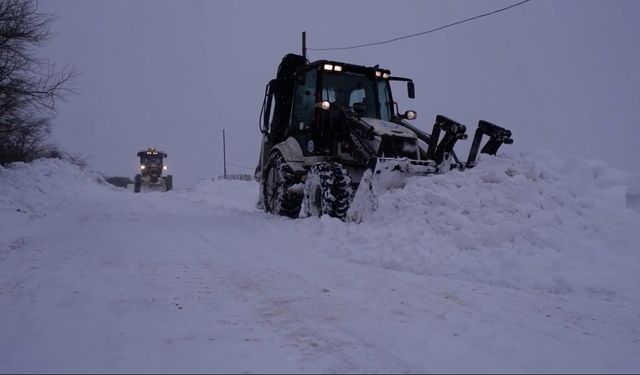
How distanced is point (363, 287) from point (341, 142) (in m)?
4.68

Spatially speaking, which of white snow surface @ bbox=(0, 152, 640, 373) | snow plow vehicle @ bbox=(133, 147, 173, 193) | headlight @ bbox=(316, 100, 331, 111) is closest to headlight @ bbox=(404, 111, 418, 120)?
headlight @ bbox=(316, 100, 331, 111)

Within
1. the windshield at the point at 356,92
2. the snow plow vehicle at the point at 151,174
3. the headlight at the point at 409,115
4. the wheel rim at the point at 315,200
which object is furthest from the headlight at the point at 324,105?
the snow plow vehicle at the point at 151,174

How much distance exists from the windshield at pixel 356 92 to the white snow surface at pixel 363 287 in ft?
8.68

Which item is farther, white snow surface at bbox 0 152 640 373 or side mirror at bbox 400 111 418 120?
side mirror at bbox 400 111 418 120

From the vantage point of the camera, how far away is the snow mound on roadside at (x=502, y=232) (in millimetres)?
4793

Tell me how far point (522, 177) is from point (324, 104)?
3.43 metres

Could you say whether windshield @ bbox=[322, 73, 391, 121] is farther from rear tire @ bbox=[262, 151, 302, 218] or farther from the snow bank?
the snow bank

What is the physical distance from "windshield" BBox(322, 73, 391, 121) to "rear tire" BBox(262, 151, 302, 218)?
1.62 metres

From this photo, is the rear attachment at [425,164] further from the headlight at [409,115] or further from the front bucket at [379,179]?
the headlight at [409,115]

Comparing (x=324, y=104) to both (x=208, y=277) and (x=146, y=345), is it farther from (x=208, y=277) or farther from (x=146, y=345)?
(x=146, y=345)

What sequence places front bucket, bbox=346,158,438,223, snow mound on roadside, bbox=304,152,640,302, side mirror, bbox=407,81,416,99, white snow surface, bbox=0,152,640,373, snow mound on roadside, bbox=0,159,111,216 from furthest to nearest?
snow mound on roadside, bbox=0,159,111,216, side mirror, bbox=407,81,416,99, front bucket, bbox=346,158,438,223, snow mound on roadside, bbox=304,152,640,302, white snow surface, bbox=0,152,640,373

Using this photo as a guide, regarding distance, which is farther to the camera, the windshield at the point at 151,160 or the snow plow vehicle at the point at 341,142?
the windshield at the point at 151,160

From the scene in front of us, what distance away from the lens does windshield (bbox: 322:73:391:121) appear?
29.4ft

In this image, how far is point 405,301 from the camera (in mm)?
3830
